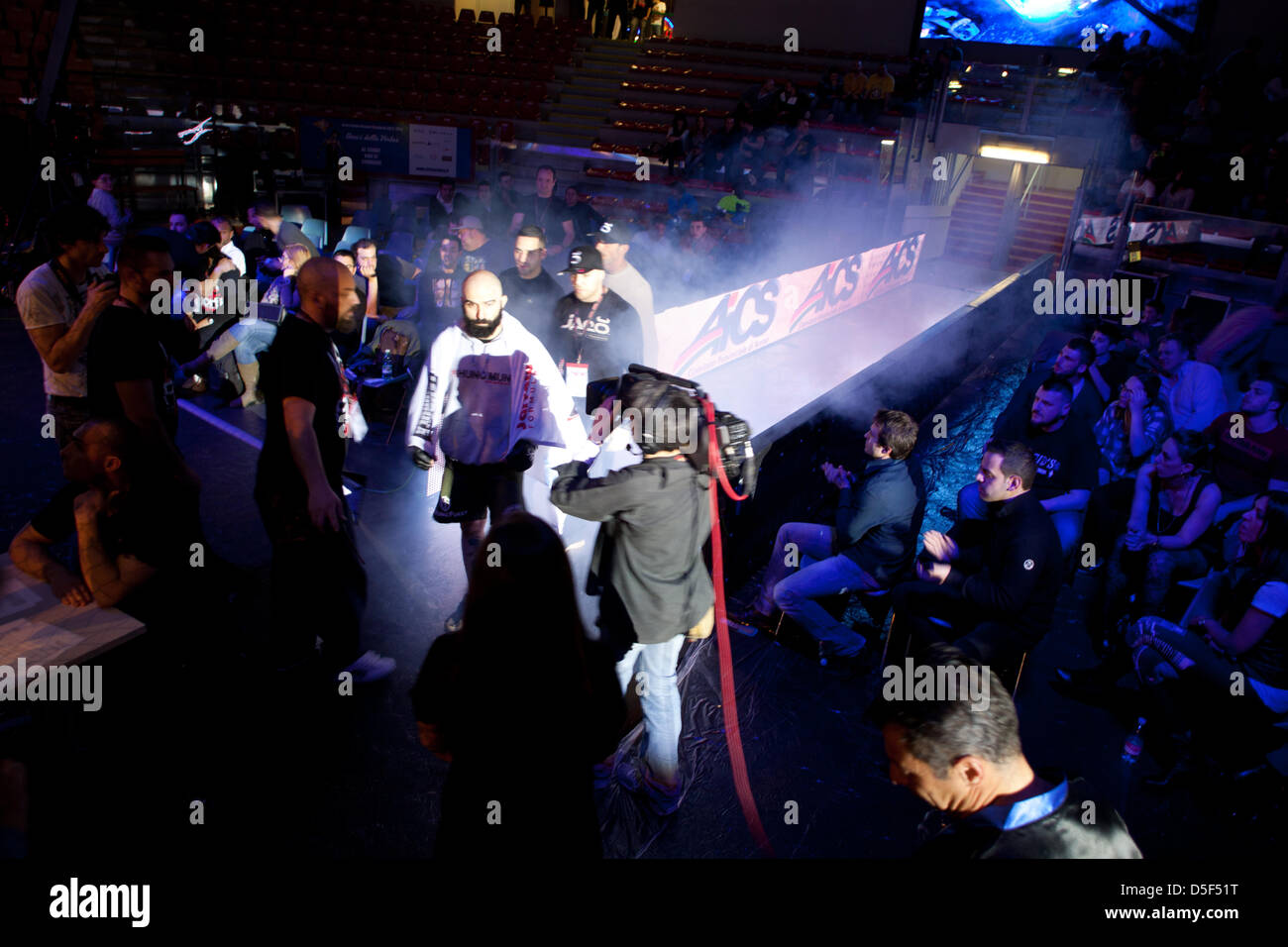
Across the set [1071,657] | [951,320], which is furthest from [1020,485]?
[951,320]

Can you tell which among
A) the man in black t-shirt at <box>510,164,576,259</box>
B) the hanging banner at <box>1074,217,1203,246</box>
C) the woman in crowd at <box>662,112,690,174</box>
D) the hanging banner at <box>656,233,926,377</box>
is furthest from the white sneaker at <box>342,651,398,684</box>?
the woman in crowd at <box>662,112,690,174</box>

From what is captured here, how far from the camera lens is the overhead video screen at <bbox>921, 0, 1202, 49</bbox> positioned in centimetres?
1677

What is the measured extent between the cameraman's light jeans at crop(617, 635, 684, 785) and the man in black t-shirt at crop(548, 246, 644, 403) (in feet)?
6.28

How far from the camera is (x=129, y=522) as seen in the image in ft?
9.43

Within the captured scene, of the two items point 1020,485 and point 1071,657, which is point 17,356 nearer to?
point 1020,485

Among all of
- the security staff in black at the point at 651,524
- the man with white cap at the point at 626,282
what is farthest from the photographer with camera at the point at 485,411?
the man with white cap at the point at 626,282

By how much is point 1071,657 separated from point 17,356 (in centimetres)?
889

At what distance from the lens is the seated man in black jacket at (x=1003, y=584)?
3.40 meters

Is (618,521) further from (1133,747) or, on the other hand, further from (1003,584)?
(1133,747)

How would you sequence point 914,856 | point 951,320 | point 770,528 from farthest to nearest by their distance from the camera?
point 951,320, point 770,528, point 914,856

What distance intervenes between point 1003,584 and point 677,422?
5.92 feet

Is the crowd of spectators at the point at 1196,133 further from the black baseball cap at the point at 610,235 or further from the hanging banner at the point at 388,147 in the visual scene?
the hanging banner at the point at 388,147

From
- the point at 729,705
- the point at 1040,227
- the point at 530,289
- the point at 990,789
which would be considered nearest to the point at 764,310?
the point at 530,289

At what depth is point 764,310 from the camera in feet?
24.8
